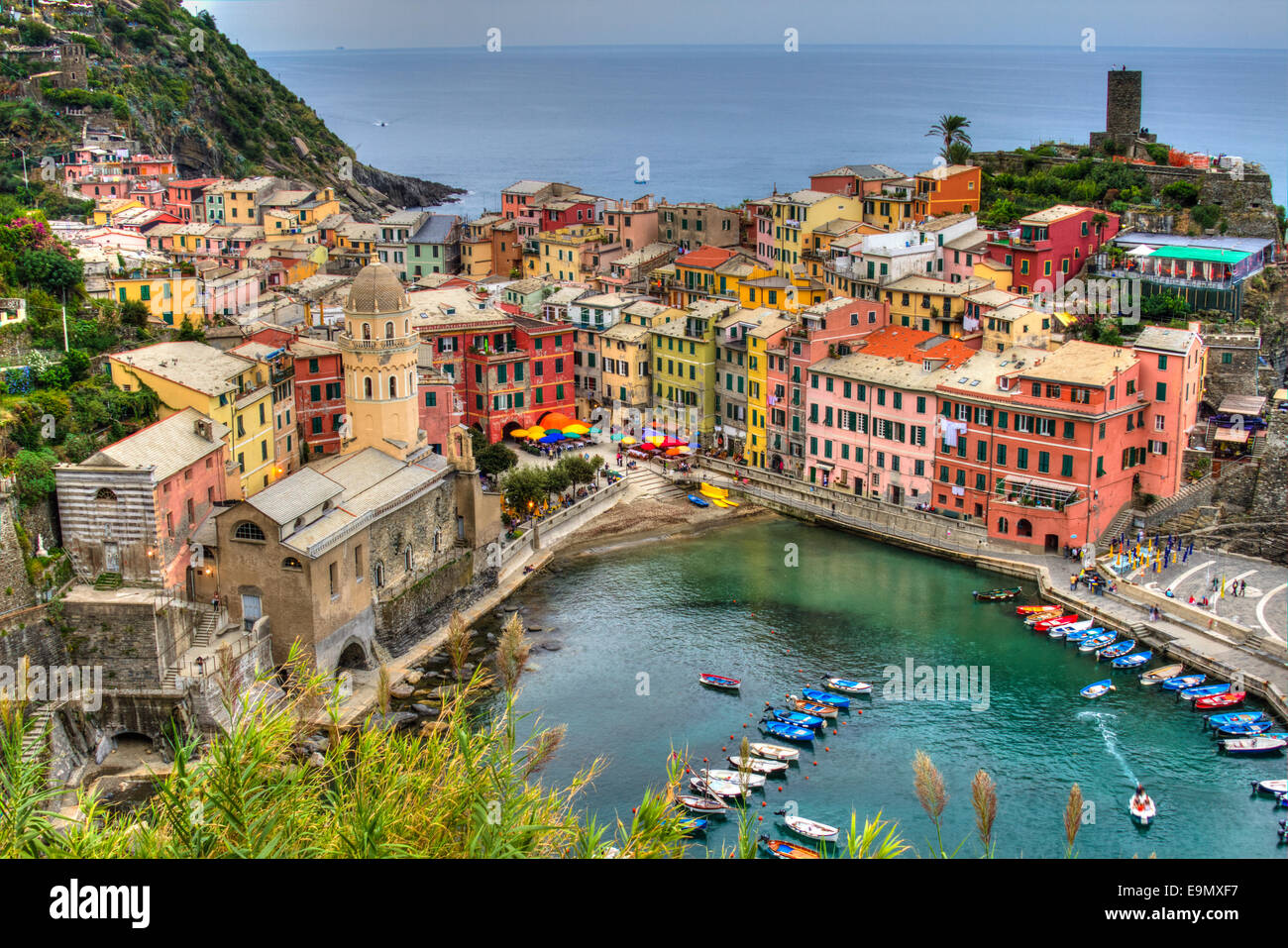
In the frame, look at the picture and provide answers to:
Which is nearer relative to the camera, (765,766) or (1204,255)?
(765,766)

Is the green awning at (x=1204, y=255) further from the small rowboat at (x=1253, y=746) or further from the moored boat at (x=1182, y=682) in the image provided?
the small rowboat at (x=1253, y=746)

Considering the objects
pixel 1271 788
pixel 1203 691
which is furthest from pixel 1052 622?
pixel 1271 788

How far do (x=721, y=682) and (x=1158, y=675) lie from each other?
1308 cm

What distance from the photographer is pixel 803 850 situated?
105 feet

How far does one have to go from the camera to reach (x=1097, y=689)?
41.5m

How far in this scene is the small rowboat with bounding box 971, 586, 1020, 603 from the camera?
48.9m

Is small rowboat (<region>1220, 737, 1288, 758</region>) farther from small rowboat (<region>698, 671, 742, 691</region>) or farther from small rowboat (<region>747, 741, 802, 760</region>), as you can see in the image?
small rowboat (<region>698, 671, 742, 691</region>)

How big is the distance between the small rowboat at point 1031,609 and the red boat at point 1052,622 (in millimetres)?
787

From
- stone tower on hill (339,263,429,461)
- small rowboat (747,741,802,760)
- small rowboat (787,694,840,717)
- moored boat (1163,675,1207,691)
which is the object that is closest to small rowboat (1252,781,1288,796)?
moored boat (1163,675,1207,691)

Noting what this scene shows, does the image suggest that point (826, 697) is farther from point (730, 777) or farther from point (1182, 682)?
point (1182, 682)

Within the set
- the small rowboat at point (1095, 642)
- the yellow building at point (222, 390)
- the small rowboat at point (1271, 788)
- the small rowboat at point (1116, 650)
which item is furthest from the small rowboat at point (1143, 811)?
the yellow building at point (222, 390)

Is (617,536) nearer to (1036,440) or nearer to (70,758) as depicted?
(1036,440)
